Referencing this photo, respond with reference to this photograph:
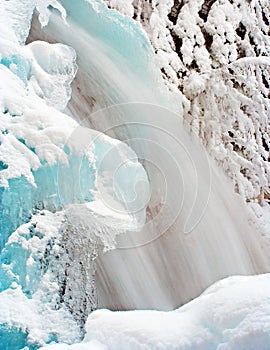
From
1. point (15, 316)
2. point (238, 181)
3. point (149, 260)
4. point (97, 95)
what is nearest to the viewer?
point (15, 316)

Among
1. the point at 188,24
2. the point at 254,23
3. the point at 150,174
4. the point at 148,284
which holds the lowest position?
the point at 148,284

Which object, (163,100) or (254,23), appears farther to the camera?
(254,23)

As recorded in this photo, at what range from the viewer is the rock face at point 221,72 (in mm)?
2221

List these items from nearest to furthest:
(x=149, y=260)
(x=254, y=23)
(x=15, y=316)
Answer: (x=15, y=316) → (x=149, y=260) → (x=254, y=23)

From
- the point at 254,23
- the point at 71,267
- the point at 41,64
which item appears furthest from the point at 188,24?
the point at 71,267

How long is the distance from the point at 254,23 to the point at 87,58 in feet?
3.42

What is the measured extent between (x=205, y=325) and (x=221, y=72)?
157 centimetres

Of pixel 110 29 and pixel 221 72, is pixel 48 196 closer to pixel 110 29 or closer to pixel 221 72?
pixel 110 29

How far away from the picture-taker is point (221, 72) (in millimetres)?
2334

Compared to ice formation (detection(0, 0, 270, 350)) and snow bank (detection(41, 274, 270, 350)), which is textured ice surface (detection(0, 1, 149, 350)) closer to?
ice formation (detection(0, 0, 270, 350))

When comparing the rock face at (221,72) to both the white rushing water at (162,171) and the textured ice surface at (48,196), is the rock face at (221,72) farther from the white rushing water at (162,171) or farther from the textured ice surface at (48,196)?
the textured ice surface at (48,196)

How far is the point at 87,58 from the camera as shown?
2.08 metres

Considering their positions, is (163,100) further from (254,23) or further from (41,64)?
(254,23)

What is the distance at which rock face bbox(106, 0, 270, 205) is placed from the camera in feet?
7.29
